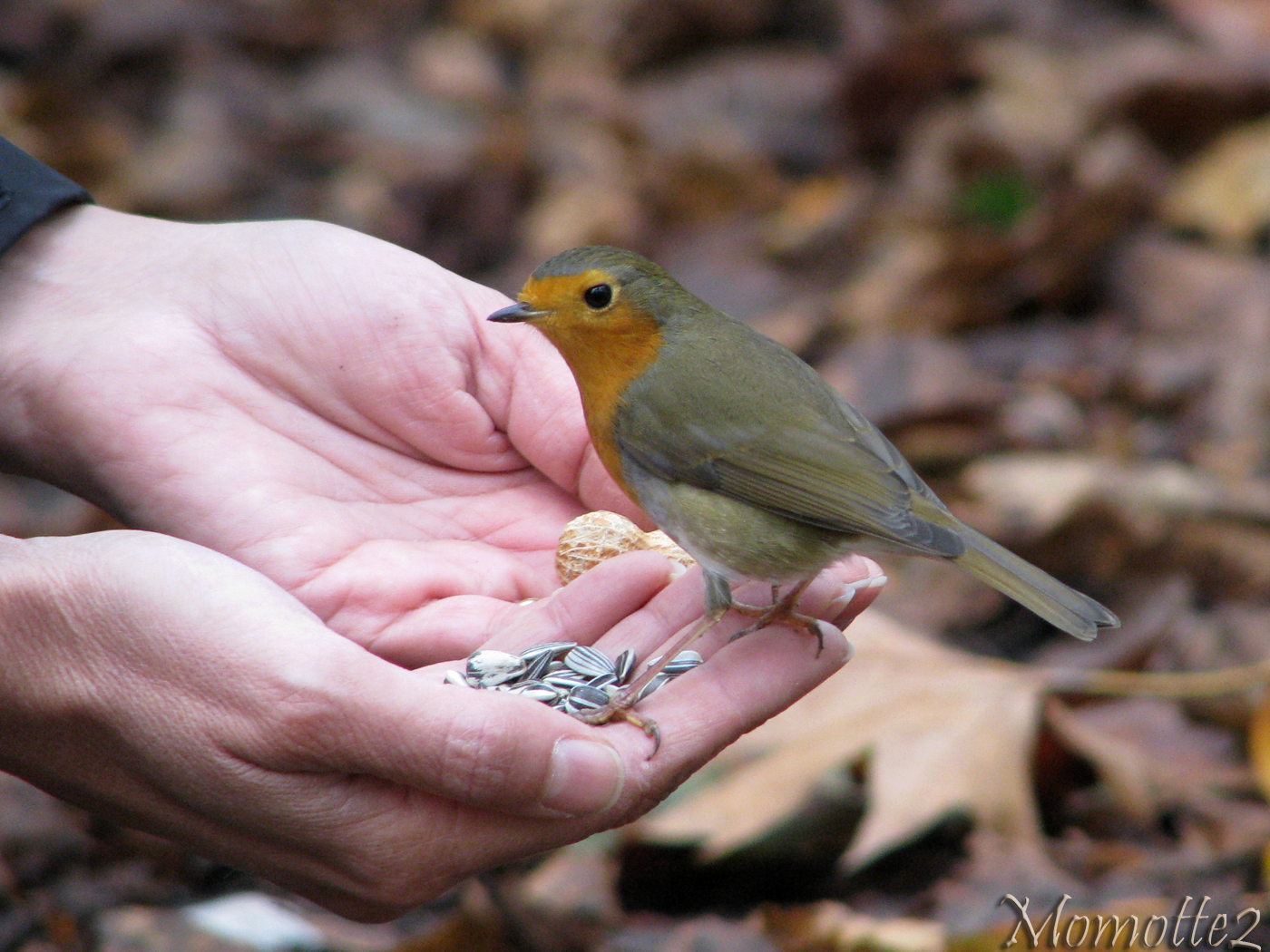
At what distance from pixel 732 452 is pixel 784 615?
0.36m

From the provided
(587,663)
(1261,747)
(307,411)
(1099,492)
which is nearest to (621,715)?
(587,663)

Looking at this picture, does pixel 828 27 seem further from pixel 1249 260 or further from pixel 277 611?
pixel 277 611

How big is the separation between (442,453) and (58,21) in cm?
563

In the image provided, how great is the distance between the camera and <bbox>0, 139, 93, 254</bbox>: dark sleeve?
3215mm

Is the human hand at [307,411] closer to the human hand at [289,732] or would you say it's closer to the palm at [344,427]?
the palm at [344,427]

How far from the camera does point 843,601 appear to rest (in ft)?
9.39

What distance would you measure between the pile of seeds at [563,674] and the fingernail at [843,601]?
13.6 inches

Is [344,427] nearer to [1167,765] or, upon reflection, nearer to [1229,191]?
[1167,765]

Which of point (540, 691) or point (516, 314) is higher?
point (516, 314)

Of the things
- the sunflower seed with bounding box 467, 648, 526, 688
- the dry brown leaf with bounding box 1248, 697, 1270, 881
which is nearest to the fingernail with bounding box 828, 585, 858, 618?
the sunflower seed with bounding box 467, 648, 526, 688

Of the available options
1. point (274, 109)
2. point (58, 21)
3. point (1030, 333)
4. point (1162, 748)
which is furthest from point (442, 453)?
point (58, 21)

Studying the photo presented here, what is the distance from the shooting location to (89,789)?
2.52 metres

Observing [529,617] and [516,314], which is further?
[516,314]
